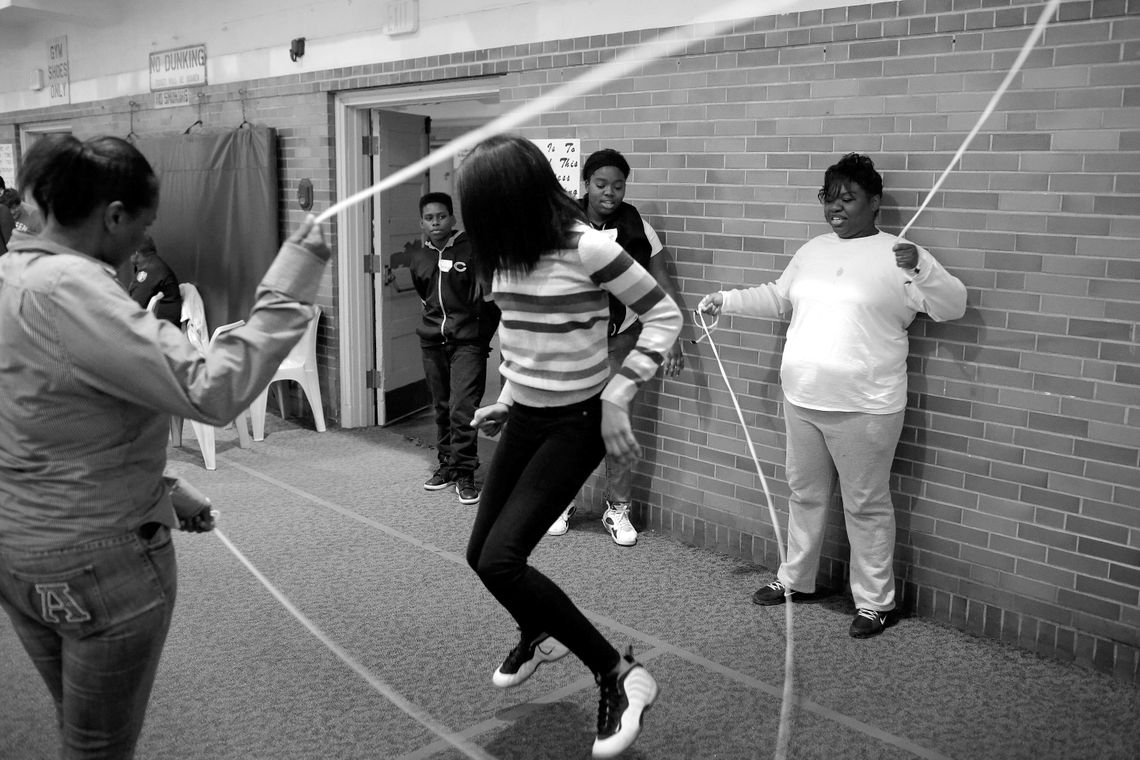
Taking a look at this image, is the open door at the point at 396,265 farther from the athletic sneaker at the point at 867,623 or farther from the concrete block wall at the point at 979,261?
the athletic sneaker at the point at 867,623

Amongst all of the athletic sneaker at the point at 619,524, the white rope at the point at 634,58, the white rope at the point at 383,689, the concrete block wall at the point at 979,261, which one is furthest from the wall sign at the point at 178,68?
the athletic sneaker at the point at 619,524

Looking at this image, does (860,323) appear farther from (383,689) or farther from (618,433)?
(383,689)

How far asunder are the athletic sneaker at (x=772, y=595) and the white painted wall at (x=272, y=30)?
228 centimetres

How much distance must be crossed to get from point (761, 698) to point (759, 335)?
1.68 metres

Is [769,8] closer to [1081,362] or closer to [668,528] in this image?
[1081,362]

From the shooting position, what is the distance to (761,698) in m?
3.06

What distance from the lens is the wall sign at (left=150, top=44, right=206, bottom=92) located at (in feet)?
25.2

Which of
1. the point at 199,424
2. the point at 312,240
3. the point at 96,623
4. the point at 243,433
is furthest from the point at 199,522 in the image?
the point at 243,433

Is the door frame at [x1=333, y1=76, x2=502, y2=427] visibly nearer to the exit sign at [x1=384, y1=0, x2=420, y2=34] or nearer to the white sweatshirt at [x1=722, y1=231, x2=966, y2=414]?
the exit sign at [x1=384, y1=0, x2=420, y2=34]

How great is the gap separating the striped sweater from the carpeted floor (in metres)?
1.06

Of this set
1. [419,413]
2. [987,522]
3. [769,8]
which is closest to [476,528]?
[987,522]

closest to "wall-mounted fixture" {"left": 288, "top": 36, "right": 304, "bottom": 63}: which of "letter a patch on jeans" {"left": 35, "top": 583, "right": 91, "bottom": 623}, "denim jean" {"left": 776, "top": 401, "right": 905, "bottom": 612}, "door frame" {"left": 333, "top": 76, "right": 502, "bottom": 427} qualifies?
"door frame" {"left": 333, "top": 76, "right": 502, "bottom": 427}

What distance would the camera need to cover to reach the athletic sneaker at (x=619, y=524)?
4.55m

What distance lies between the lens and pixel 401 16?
582cm
